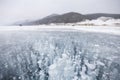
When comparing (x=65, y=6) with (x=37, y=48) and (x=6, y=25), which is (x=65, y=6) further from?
(x=6, y=25)

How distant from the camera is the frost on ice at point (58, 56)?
2.04 meters

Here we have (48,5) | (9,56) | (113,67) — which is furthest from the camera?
(48,5)

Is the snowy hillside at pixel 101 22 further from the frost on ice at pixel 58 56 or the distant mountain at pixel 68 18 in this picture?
the frost on ice at pixel 58 56

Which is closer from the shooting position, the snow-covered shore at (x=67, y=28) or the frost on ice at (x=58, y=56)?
the frost on ice at (x=58, y=56)

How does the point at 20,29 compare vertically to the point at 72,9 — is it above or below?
below

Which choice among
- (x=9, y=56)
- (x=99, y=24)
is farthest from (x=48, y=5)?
(x=9, y=56)

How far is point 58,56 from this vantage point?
2293 mm

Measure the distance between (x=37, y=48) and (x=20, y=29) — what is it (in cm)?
45

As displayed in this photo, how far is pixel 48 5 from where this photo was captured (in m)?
2.33

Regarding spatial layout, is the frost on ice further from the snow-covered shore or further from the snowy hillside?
the snowy hillside

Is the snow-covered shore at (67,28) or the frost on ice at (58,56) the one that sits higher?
the snow-covered shore at (67,28)

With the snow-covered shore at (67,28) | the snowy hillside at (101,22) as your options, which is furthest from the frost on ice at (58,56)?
the snowy hillside at (101,22)

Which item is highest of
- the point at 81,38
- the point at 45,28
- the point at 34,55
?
the point at 45,28

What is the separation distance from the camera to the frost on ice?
2.04 m
